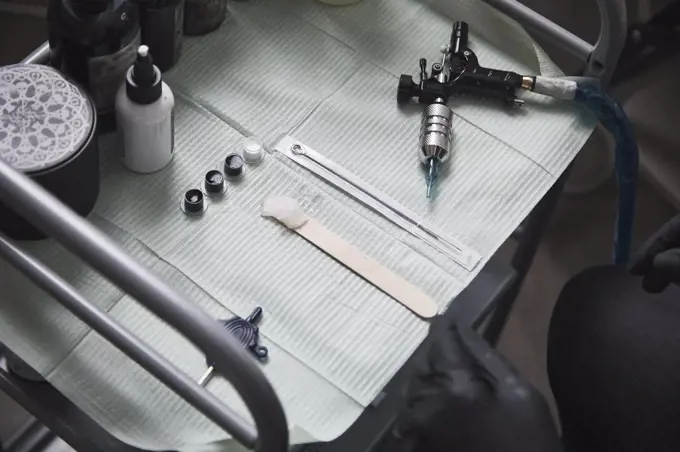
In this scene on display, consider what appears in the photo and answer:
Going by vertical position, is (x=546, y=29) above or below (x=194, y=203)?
above

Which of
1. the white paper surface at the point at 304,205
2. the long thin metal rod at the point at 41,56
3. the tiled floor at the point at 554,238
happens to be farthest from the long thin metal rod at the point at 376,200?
the tiled floor at the point at 554,238

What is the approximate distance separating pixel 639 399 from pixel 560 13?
3.08ft

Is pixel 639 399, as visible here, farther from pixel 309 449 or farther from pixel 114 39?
pixel 114 39

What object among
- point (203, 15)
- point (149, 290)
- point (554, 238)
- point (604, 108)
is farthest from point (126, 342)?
point (554, 238)

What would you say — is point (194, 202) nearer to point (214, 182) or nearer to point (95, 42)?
point (214, 182)

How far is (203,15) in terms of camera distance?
2.91 feet

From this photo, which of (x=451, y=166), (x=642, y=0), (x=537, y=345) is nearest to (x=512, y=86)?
(x=451, y=166)

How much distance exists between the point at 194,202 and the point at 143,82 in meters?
0.11

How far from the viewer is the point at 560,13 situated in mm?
1537

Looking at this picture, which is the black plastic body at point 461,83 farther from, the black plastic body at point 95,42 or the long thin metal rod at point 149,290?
the long thin metal rod at point 149,290

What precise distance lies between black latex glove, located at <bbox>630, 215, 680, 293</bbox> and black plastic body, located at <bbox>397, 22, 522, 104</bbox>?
7.7 inches

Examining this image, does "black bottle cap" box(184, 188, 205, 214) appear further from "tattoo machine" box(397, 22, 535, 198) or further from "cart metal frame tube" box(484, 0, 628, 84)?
"cart metal frame tube" box(484, 0, 628, 84)

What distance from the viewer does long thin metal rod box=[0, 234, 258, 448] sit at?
61 cm

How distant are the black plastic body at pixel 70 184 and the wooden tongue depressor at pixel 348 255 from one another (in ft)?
0.50
